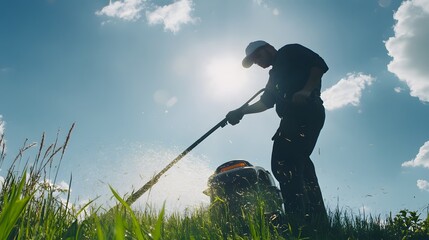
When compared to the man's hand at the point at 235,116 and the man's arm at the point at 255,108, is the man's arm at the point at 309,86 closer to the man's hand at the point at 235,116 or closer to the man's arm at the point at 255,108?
the man's arm at the point at 255,108

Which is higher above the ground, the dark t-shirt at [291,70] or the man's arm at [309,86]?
the dark t-shirt at [291,70]

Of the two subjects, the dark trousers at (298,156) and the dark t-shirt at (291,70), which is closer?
the dark trousers at (298,156)

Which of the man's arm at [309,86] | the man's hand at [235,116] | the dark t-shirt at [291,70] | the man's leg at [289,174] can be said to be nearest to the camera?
the man's leg at [289,174]

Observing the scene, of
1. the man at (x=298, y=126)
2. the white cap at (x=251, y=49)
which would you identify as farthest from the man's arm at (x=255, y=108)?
the man at (x=298, y=126)

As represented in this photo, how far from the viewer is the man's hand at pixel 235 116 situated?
6.21 m

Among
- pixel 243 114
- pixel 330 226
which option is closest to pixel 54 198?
pixel 330 226

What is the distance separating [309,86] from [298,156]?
793 mm

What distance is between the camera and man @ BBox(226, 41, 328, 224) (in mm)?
4195

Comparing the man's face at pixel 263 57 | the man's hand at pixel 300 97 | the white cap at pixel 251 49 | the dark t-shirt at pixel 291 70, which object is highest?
the white cap at pixel 251 49

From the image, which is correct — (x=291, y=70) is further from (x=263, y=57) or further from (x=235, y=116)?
(x=235, y=116)

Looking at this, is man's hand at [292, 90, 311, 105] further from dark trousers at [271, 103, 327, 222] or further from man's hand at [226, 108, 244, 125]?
man's hand at [226, 108, 244, 125]

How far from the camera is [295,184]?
13.8ft

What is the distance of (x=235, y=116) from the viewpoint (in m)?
6.21

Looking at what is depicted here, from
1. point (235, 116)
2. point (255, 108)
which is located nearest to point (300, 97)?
point (255, 108)
